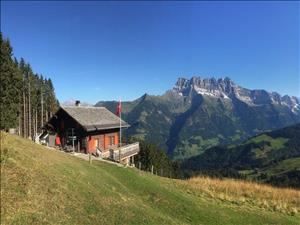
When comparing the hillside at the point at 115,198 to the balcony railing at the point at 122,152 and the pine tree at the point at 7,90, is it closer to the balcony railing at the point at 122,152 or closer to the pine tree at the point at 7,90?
the balcony railing at the point at 122,152

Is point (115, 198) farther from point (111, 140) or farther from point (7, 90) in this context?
point (7, 90)

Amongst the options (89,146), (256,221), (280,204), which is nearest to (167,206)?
(256,221)

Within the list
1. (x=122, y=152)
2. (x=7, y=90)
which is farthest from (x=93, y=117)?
(x=7, y=90)

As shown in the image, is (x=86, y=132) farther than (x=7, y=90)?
No

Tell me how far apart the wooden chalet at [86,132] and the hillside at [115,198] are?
13.1 meters

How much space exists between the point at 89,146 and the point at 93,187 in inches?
1087

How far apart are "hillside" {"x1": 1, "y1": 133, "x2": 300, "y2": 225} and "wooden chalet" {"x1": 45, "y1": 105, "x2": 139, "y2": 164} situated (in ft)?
43.0

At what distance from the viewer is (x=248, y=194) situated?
37.0 meters

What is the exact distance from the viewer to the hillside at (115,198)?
18.5m

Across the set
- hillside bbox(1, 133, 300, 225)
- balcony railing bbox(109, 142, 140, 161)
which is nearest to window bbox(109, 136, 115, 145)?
balcony railing bbox(109, 142, 140, 161)

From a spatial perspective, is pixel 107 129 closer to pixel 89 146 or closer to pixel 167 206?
pixel 89 146

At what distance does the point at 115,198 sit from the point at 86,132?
2856 cm

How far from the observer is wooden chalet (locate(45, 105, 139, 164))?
169 feet

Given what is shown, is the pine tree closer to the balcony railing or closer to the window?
the window
